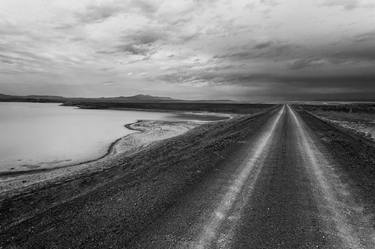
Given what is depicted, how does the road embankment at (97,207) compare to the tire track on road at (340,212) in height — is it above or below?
below

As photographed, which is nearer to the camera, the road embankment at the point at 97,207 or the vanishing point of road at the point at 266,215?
the vanishing point of road at the point at 266,215

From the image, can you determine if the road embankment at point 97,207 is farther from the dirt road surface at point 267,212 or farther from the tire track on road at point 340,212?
the tire track on road at point 340,212

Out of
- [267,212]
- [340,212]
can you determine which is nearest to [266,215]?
[267,212]

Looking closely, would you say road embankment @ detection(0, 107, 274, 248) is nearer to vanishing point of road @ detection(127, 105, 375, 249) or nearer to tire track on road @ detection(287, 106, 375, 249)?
vanishing point of road @ detection(127, 105, 375, 249)

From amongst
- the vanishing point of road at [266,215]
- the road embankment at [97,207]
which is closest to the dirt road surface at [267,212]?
the vanishing point of road at [266,215]

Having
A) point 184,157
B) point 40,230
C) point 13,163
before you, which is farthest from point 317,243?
point 13,163

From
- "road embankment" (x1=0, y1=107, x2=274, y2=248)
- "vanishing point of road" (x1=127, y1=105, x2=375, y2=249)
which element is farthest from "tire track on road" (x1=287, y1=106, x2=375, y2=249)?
"road embankment" (x1=0, y1=107, x2=274, y2=248)

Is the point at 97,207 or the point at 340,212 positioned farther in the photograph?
the point at 97,207

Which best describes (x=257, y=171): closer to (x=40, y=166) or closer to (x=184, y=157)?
(x=184, y=157)

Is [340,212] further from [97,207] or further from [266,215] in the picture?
[97,207]

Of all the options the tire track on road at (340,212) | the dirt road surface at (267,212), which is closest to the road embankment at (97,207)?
the dirt road surface at (267,212)

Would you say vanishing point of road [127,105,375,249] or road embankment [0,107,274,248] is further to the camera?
road embankment [0,107,274,248]

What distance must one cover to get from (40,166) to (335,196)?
15368mm

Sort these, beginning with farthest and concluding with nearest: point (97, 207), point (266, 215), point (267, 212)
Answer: point (97, 207) < point (267, 212) < point (266, 215)
